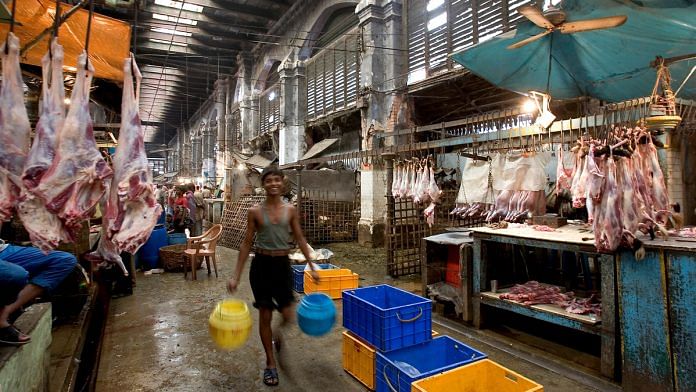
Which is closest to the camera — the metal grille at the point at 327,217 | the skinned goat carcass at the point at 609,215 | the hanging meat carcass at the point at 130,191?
the hanging meat carcass at the point at 130,191

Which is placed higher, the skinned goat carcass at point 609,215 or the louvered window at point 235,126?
the louvered window at point 235,126

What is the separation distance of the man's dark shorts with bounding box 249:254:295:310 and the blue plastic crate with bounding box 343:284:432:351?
2.30 feet

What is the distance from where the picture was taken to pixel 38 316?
296cm

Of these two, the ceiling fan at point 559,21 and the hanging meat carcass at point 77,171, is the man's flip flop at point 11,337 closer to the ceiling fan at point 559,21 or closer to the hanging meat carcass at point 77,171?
the hanging meat carcass at point 77,171

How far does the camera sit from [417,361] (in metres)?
3.43

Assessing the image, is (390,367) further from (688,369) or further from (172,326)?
(172,326)

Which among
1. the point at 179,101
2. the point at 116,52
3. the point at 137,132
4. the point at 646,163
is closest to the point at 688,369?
the point at 646,163

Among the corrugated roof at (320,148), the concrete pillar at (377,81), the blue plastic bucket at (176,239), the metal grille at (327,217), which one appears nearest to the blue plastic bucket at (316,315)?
the blue plastic bucket at (176,239)

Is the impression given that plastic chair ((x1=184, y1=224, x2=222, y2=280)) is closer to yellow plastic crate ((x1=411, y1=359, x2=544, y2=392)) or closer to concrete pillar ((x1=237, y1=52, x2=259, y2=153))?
yellow plastic crate ((x1=411, y1=359, x2=544, y2=392))

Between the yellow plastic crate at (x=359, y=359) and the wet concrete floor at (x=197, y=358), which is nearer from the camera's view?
the yellow plastic crate at (x=359, y=359)

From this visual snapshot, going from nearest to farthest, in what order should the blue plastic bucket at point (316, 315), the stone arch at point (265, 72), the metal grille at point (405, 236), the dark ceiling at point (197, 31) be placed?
the blue plastic bucket at point (316, 315) < the metal grille at point (405, 236) < the dark ceiling at point (197, 31) < the stone arch at point (265, 72)

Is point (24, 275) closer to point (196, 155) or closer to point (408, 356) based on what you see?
point (408, 356)

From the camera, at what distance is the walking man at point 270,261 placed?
342cm

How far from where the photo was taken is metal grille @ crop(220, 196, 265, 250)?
1194cm
